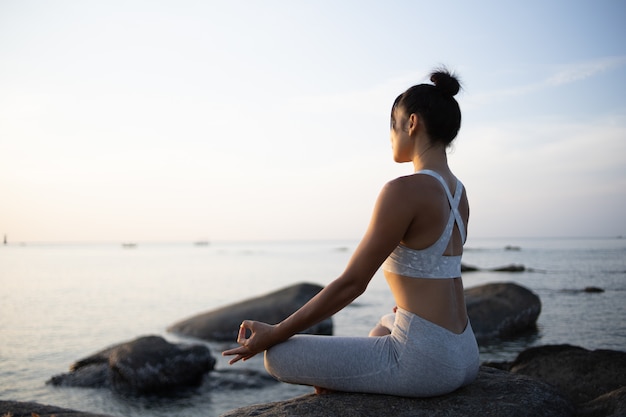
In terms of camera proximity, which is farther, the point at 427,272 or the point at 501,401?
the point at 501,401

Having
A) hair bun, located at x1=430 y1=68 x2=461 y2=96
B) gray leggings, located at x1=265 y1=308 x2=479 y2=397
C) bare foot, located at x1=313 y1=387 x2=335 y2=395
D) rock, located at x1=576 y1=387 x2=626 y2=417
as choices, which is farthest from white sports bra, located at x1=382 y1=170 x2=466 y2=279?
rock, located at x1=576 y1=387 x2=626 y2=417

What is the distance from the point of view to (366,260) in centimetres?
286

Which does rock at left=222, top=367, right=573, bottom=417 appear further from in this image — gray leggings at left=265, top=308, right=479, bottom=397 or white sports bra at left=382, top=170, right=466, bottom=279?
white sports bra at left=382, top=170, right=466, bottom=279

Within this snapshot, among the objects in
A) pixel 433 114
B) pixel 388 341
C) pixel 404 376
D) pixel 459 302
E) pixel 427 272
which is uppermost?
pixel 433 114

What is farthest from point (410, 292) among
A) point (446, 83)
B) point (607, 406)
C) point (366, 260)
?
point (607, 406)

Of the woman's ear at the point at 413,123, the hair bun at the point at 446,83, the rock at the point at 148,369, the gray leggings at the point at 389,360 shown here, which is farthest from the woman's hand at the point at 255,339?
the rock at the point at 148,369

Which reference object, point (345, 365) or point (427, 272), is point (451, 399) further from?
point (427, 272)

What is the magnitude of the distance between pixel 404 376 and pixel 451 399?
0.42 meters

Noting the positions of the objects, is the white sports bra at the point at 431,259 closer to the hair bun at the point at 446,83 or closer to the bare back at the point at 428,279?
the bare back at the point at 428,279

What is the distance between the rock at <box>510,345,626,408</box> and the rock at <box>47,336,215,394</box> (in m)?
6.54

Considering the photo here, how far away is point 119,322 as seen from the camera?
18.9 metres

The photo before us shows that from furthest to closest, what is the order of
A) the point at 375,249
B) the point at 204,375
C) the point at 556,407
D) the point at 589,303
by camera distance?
1. the point at 589,303
2. the point at 204,375
3. the point at 556,407
4. the point at 375,249

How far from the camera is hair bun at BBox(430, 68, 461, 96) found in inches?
121

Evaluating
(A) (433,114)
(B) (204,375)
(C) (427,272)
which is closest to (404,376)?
(C) (427,272)
